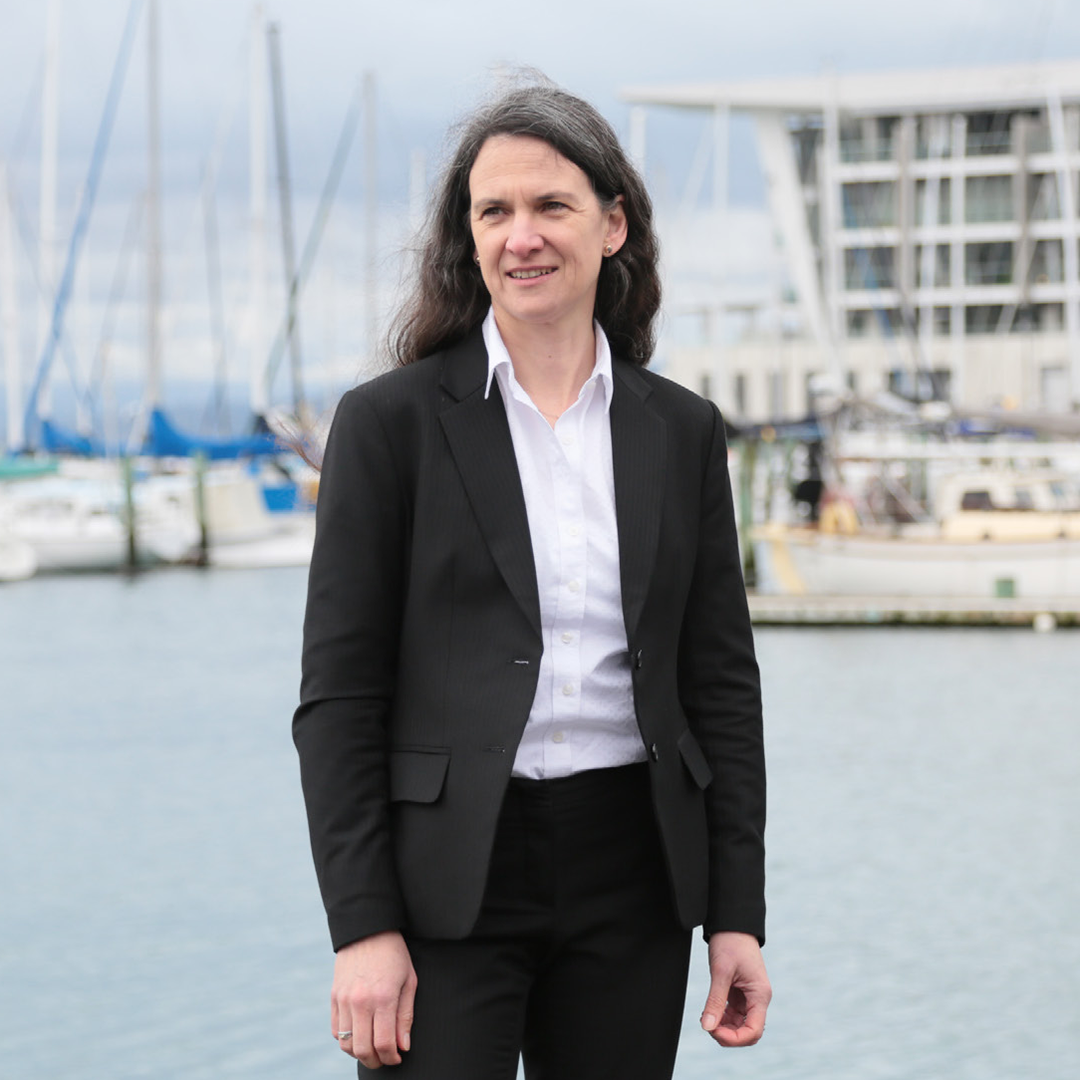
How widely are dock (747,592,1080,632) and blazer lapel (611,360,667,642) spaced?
1704cm

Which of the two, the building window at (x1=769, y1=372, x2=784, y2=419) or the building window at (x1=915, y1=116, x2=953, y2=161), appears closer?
the building window at (x1=915, y1=116, x2=953, y2=161)

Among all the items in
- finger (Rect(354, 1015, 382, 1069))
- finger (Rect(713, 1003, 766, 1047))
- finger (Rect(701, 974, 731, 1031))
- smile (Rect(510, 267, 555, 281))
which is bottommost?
finger (Rect(713, 1003, 766, 1047))

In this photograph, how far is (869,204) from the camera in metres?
65.5

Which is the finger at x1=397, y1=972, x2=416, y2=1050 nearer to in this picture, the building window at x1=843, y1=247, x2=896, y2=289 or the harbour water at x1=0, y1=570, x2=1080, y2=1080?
the harbour water at x1=0, y1=570, x2=1080, y2=1080

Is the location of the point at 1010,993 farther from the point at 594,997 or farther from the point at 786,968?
the point at 594,997

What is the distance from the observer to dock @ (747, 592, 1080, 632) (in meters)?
19.0

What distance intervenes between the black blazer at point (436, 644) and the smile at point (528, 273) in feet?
0.38

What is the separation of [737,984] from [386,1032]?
48 centimetres

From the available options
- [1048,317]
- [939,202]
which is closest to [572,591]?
[939,202]

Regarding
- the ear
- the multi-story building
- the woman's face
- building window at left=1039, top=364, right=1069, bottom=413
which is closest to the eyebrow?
the woman's face

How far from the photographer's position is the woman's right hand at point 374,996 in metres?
2.00

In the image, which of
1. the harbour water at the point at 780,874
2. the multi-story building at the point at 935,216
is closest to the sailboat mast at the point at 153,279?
the harbour water at the point at 780,874

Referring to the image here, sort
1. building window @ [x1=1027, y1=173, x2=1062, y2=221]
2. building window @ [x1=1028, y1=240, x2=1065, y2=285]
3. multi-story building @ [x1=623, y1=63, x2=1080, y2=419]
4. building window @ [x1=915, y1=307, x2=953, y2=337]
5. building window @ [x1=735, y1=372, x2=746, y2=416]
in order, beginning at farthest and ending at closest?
building window @ [x1=735, y1=372, x2=746, y2=416]
building window @ [x1=915, y1=307, x2=953, y2=337]
building window @ [x1=1028, y1=240, x2=1065, y2=285]
building window @ [x1=1027, y1=173, x2=1062, y2=221]
multi-story building @ [x1=623, y1=63, x2=1080, y2=419]

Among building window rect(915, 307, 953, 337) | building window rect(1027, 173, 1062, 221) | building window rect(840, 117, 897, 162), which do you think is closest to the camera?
building window rect(840, 117, 897, 162)
